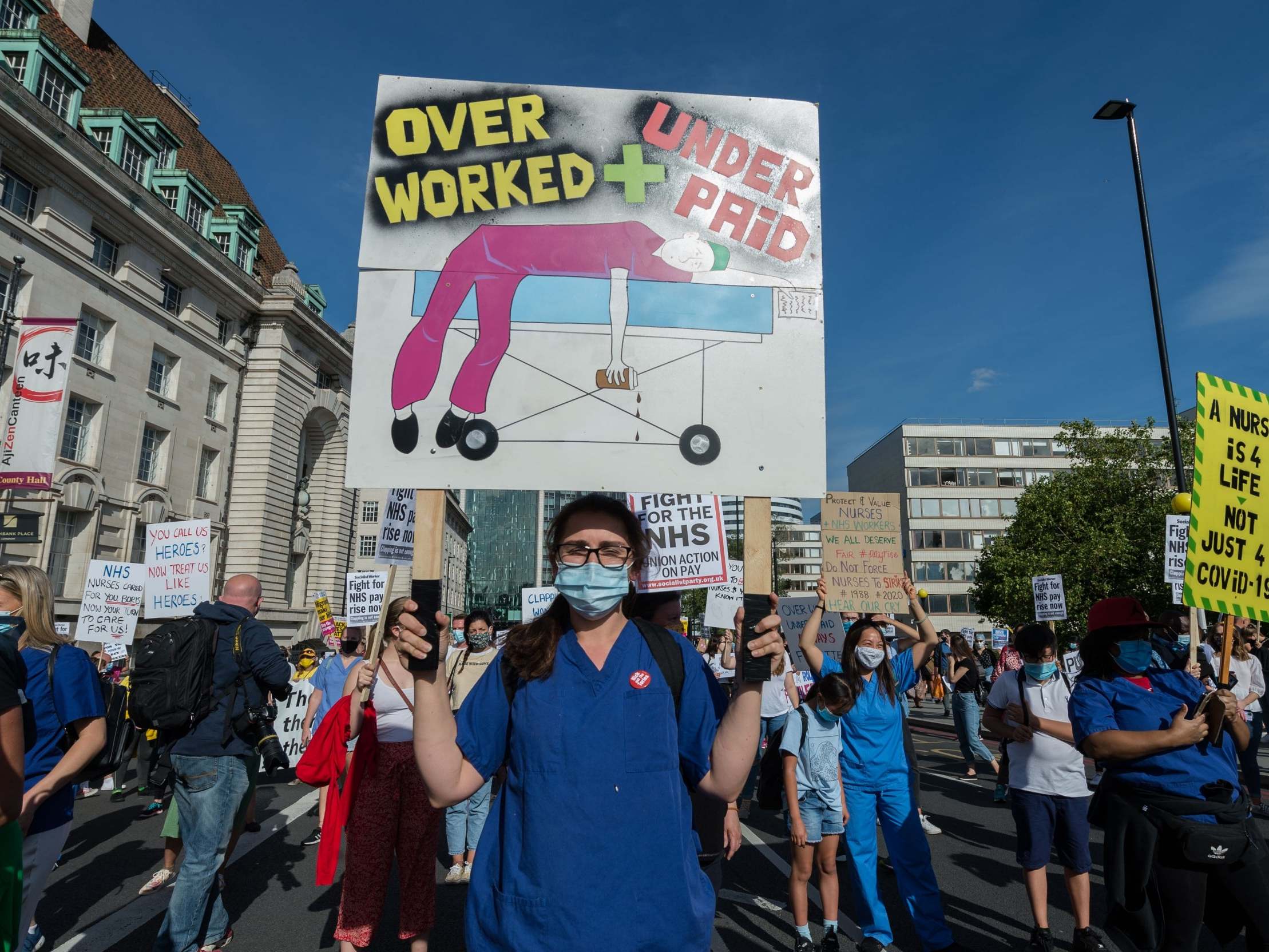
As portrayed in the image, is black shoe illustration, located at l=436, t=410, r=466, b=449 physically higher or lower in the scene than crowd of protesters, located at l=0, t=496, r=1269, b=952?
higher

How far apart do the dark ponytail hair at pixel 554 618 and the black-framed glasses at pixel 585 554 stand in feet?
0.12

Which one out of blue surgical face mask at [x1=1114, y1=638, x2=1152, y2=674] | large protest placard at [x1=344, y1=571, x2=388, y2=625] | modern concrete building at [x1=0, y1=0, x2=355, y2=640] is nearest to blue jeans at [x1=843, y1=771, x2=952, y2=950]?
blue surgical face mask at [x1=1114, y1=638, x2=1152, y2=674]

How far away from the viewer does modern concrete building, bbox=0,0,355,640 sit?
25.5 meters

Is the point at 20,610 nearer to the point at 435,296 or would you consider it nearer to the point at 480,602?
the point at 435,296

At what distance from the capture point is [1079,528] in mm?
37125

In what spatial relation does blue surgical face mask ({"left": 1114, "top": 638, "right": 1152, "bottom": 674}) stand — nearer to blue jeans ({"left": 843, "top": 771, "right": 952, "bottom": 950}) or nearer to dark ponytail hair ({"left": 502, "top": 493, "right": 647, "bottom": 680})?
blue jeans ({"left": 843, "top": 771, "right": 952, "bottom": 950})

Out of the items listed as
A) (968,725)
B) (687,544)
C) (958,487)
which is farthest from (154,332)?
(958,487)

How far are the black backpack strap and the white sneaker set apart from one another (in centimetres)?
584

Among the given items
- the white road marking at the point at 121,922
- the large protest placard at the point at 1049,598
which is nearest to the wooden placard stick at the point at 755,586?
the white road marking at the point at 121,922

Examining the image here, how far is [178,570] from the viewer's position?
9773mm

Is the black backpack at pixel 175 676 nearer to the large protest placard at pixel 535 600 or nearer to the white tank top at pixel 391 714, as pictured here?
the white tank top at pixel 391 714

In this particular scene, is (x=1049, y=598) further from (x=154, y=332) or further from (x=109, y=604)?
(x=154, y=332)

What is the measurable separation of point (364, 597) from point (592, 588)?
10.2m

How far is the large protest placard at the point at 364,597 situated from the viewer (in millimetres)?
10953
